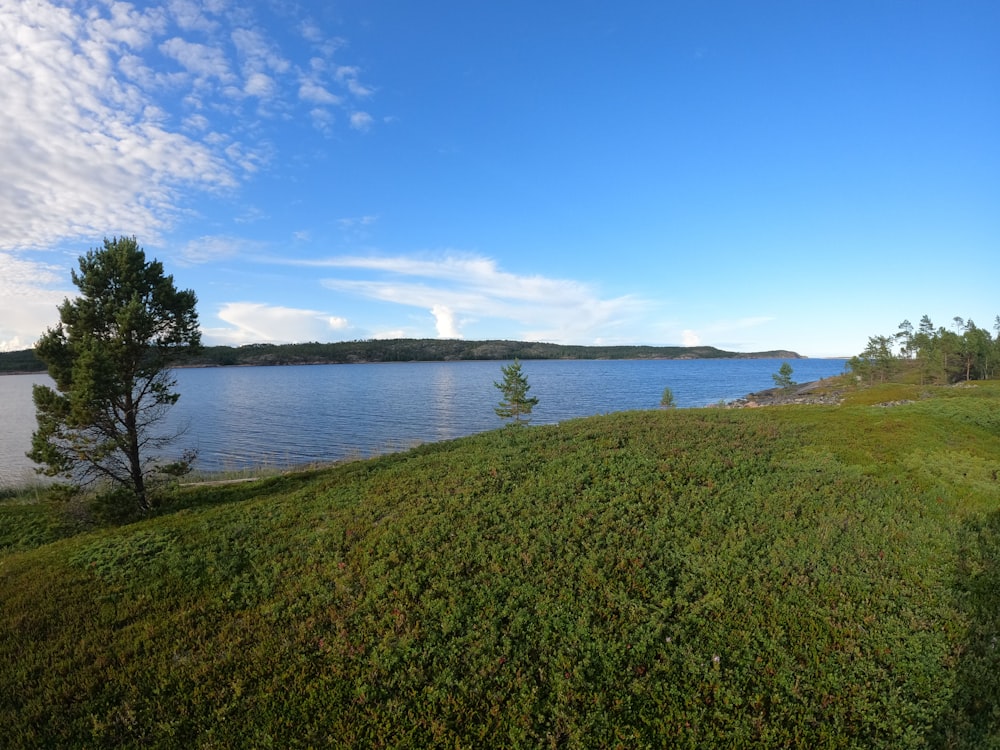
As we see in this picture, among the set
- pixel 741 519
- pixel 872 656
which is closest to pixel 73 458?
pixel 741 519

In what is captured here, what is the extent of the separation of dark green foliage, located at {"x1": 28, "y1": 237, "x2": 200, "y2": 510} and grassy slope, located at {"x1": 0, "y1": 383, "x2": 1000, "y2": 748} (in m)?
6.87

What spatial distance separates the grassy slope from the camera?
630cm

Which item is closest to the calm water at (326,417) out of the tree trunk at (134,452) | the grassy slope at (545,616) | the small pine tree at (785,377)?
the small pine tree at (785,377)

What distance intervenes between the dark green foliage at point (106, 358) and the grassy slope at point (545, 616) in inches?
270

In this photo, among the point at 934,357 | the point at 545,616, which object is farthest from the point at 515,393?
the point at 934,357

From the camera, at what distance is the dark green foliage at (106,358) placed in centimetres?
1875

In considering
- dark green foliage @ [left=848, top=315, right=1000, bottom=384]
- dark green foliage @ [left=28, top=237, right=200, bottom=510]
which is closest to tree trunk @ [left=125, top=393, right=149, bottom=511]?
dark green foliage @ [left=28, top=237, right=200, bottom=510]

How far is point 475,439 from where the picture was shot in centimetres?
2261

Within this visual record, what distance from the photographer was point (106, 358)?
18.9m

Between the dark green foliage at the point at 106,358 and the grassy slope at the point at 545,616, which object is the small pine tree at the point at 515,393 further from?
the grassy slope at the point at 545,616

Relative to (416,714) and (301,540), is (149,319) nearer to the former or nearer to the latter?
(301,540)

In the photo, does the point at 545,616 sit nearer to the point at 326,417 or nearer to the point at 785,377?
the point at 326,417

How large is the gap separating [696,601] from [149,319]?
23362 mm

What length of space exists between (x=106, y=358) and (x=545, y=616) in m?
20.2
